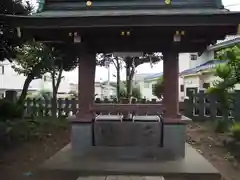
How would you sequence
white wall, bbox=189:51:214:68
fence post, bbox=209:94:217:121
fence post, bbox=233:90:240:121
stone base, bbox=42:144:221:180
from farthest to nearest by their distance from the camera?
white wall, bbox=189:51:214:68 < fence post, bbox=209:94:217:121 < fence post, bbox=233:90:240:121 < stone base, bbox=42:144:221:180

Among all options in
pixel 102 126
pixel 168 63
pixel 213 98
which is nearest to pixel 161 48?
pixel 168 63

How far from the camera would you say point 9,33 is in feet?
37.0

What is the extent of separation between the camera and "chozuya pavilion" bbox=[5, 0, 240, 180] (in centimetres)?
741

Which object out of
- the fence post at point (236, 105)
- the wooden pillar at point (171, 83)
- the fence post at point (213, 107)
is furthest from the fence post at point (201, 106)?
the wooden pillar at point (171, 83)

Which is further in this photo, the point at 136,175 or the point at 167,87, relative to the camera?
the point at 167,87

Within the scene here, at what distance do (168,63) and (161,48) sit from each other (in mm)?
396

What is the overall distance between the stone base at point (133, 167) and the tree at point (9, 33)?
456cm

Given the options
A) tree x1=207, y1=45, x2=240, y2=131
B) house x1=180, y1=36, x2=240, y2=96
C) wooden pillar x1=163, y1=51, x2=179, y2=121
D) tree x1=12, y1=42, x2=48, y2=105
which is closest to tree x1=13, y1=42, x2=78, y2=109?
tree x1=12, y1=42, x2=48, y2=105

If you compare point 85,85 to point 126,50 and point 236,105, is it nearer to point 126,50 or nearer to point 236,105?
point 126,50

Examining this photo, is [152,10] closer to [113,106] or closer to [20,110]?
[113,106]

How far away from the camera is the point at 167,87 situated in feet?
28.2

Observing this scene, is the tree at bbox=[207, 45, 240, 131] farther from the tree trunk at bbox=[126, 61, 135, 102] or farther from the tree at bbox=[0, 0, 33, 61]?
the tree trunk at bbox=[126, 61, 135, 102]

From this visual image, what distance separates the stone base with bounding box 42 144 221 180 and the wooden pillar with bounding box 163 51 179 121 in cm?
110

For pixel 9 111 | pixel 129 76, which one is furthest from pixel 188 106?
pixel 9 111
